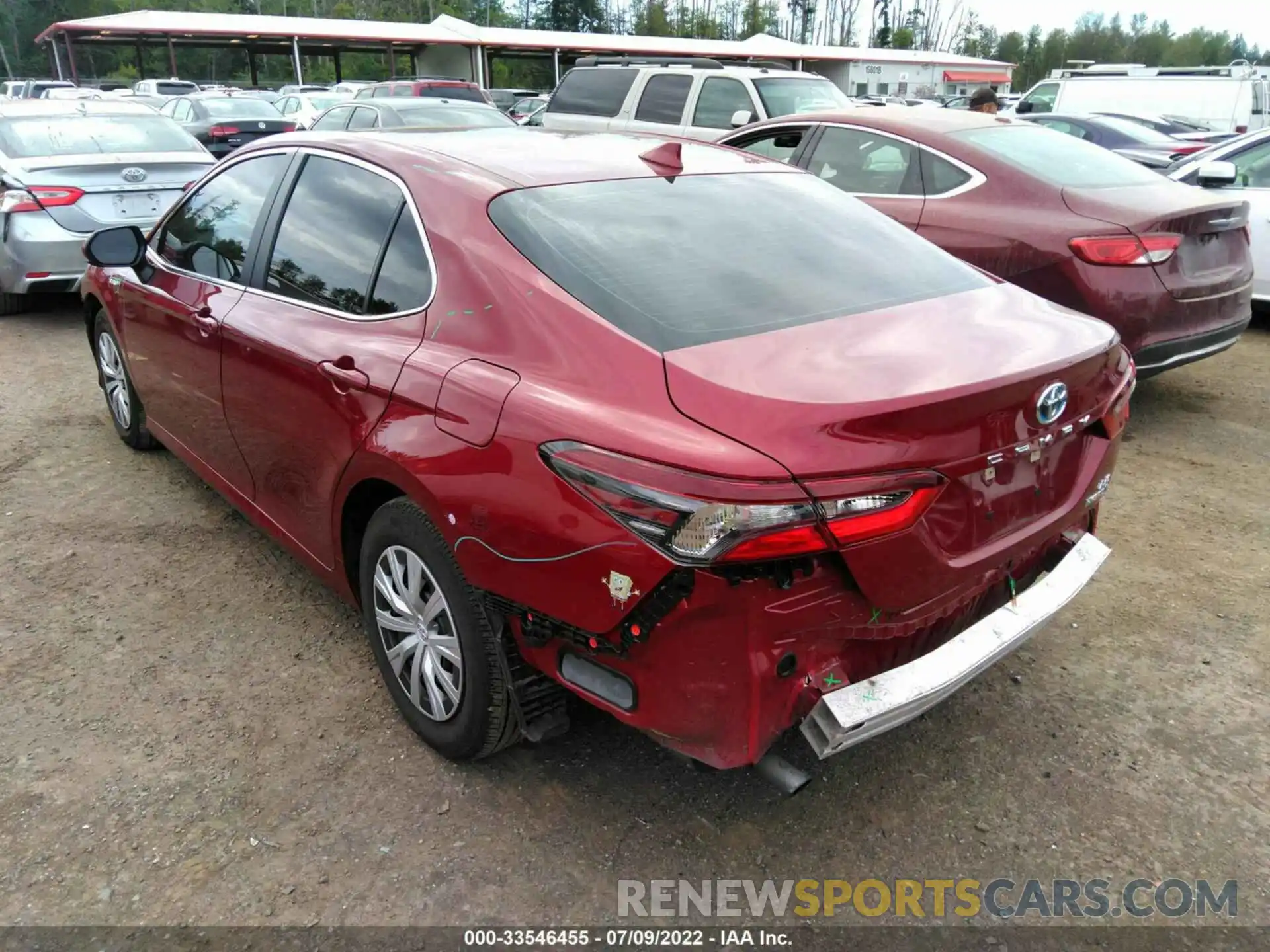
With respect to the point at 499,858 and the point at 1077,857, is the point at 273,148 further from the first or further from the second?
the point at 1077,857

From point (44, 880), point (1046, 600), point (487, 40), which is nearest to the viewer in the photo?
point (44, 880)

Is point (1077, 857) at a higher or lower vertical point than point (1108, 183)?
lower

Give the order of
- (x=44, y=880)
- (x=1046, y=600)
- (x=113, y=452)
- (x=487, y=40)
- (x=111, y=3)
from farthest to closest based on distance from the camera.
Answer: (x=111, y=3), (x=487, y=40), (x=113, y=452), (x=1046, y=600), (x=44, y=880)

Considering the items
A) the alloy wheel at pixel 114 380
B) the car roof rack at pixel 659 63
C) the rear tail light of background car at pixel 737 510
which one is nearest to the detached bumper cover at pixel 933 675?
the rear tail light of background car at pixel 737 510

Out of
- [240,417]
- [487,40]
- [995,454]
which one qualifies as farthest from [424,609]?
[487,40]

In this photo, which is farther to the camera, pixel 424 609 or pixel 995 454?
pixel 424 609

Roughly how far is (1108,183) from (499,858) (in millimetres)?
4886

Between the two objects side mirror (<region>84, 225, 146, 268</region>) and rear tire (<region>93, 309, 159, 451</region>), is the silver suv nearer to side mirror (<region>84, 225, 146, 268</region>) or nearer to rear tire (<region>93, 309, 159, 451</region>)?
rear tire (<region>93, 309, 159, 451</region>)

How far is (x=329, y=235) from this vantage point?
3020 mm

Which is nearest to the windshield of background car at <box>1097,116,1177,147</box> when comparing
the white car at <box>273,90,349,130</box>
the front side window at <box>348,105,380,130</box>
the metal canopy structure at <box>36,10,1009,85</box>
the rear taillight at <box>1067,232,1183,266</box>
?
the rear taillight at <box>1067,232,1183,266</box>

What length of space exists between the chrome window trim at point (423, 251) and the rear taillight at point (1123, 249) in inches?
141

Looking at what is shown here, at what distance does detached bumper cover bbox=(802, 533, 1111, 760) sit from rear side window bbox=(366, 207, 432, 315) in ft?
4.80

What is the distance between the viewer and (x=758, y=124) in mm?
6797

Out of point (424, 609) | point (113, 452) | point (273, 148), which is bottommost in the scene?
point (113, 452)
